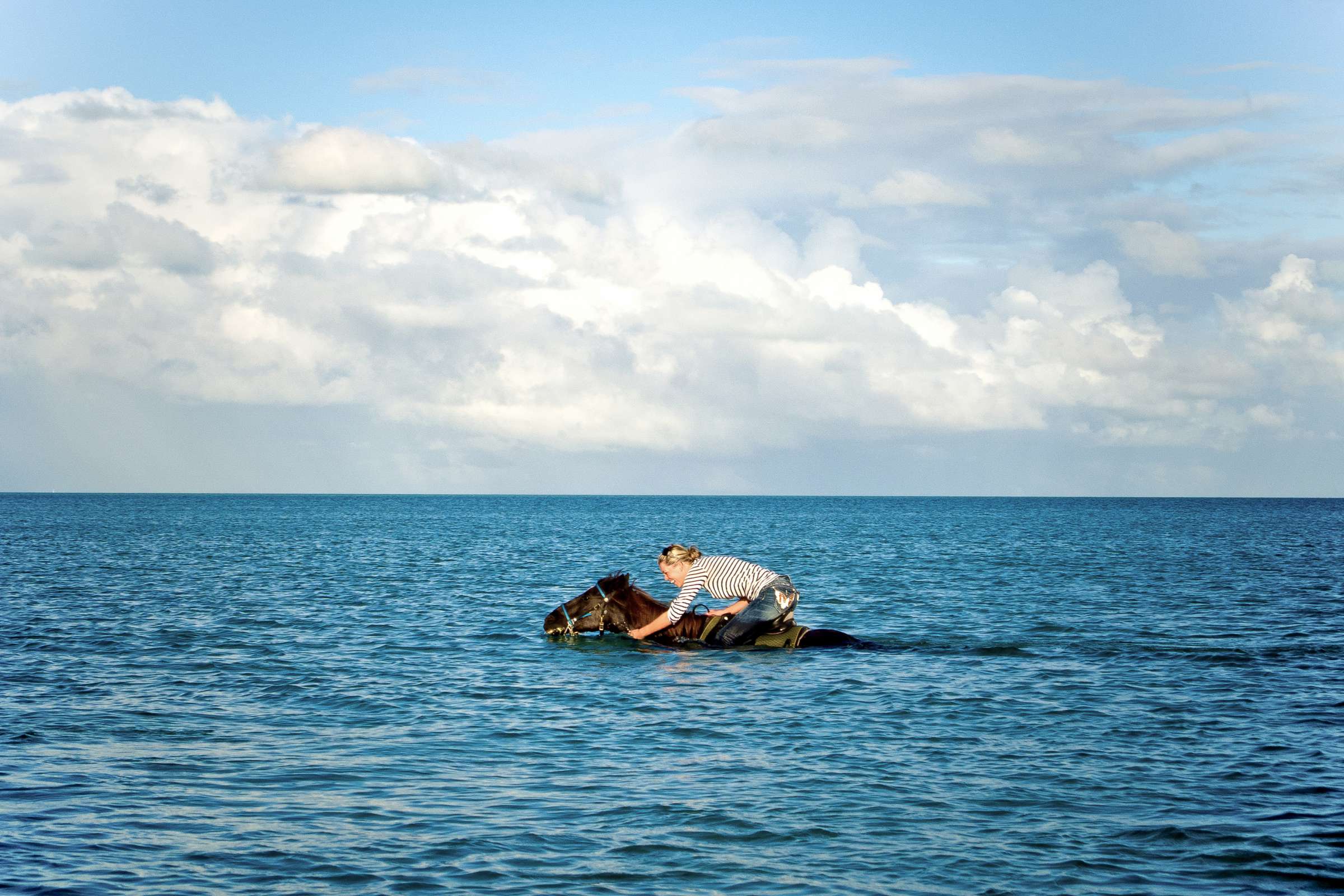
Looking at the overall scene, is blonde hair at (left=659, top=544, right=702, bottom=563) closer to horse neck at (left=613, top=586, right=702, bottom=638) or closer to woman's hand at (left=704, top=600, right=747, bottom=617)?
woman's hand at (left=704, top=600, right=747, bottom=617)

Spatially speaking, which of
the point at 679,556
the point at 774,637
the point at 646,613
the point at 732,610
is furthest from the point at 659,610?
the point at 679,556

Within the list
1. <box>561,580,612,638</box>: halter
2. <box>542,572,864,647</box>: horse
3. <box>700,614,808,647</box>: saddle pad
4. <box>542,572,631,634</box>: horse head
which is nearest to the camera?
<box>700,614,808,647</box>: saddle pad

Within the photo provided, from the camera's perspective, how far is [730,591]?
20.6m

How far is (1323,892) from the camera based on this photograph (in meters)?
9.10

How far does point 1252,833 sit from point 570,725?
8.36m

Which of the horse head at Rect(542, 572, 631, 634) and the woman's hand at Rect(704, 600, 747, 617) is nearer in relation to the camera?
the woman's hand at Rect(704, 600, 747, 617)

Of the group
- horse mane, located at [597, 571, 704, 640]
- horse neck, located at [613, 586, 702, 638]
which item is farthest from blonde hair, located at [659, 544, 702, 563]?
horse neck, located at [613, 586, 702, 638]

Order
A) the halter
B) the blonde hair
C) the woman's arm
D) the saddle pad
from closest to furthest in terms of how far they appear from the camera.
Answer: the blonde hair → the woman's arm → the saddle pad → the halter

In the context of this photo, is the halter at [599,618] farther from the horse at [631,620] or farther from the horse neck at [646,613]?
the horse neck at [646,613]

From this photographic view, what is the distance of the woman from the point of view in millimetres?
19922

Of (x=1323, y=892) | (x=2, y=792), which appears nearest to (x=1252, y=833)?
(x=1323, y=892)

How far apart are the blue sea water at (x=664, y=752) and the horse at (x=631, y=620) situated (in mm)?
366

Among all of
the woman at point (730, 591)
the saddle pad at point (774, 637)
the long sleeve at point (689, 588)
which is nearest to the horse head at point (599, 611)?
the woman at point (730, 591)

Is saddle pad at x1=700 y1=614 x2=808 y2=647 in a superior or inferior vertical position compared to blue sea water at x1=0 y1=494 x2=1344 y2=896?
superior
